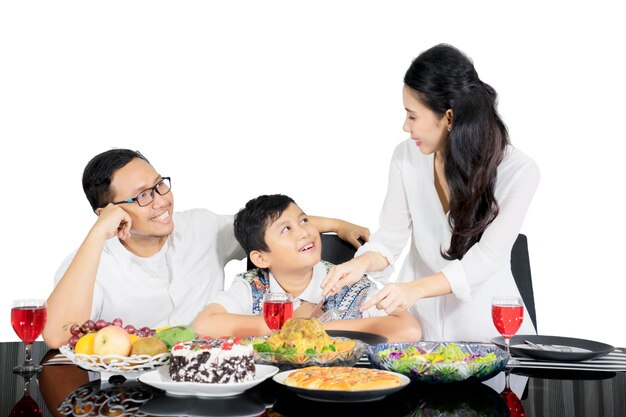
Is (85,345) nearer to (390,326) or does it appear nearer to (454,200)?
(390,326)

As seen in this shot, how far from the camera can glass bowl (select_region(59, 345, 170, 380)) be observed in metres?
1.98

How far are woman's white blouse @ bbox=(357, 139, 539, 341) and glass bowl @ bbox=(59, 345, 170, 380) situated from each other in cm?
107

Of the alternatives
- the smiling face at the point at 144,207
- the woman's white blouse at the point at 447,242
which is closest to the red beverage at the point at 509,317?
the woman's white blouse at the point at 447,242

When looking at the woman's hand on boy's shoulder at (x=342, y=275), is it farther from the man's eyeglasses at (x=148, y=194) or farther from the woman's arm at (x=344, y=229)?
the man's eyeglasses at (x=148, y=194)

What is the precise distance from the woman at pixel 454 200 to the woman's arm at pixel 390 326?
17 centimetres

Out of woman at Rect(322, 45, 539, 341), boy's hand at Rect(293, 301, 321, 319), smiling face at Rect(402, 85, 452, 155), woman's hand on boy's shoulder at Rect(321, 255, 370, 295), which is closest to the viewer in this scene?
woman's hand on boy's shoulder at Rect(321, 255, 370, 295)

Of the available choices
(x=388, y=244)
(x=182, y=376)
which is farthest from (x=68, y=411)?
(x=388, y=244)

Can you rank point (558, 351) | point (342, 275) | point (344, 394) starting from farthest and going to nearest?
point (342, 275) < point (558, 351) < point (344, 394)

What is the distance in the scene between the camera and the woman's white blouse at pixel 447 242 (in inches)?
104

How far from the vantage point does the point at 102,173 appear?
3.09 m

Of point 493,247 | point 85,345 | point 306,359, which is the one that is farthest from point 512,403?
point 85,345

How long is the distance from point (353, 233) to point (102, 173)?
1079mm

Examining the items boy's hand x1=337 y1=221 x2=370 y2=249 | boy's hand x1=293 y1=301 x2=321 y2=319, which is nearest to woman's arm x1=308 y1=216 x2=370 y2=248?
boy's hand x1=337 y1=221 x2=370 y2=249

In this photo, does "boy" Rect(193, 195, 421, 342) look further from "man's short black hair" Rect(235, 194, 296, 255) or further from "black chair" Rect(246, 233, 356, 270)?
"black chair" Rect(246, 233, 356, 270)
